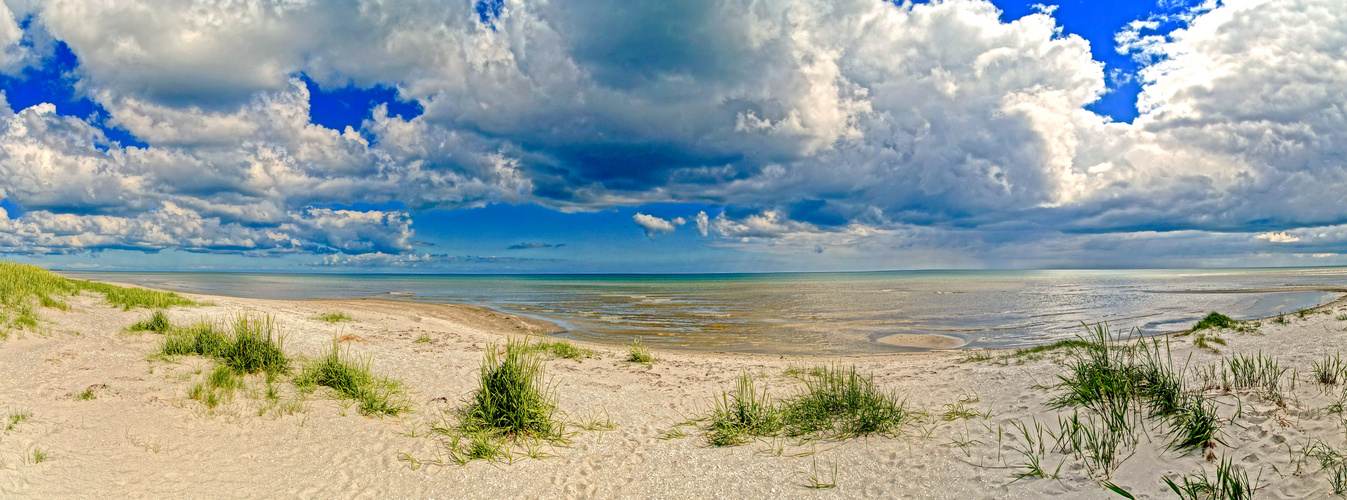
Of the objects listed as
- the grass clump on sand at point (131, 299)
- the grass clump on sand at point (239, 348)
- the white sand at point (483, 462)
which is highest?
the grass clump on sand at point (131, 299)

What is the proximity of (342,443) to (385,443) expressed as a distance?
497 mm

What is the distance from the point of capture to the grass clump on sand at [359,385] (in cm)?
812

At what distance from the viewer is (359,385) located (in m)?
8.56

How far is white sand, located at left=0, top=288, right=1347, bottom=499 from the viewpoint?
211 inches

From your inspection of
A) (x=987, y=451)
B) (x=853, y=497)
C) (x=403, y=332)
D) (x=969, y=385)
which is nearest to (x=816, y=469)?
(x=853, y=497)

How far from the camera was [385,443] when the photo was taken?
7.07 metres

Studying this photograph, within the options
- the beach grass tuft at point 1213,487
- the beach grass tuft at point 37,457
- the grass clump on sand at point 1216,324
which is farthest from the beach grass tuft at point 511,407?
the grass clump on sand at point 1216,324

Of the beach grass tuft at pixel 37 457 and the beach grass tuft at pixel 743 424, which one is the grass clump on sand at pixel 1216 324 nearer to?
the beach grass tuft at pixel 743 424

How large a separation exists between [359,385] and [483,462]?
10.6ft

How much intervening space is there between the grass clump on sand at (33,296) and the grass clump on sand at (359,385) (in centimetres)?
583

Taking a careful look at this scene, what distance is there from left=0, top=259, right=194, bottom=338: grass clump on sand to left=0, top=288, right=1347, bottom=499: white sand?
1112 mm

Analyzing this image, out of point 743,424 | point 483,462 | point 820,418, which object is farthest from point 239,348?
point 820,418

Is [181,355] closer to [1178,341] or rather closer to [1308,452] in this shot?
[1308,452]

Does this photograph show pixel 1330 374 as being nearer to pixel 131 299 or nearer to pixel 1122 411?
pixel 1122 411
